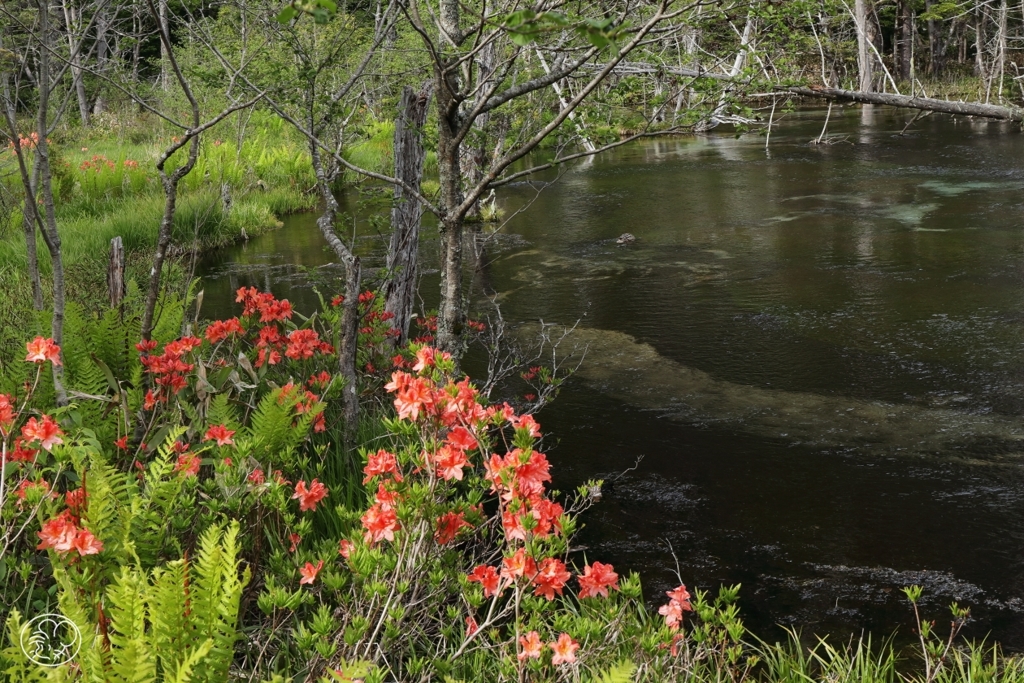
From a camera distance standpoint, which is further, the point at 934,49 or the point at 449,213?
the point at 934,49

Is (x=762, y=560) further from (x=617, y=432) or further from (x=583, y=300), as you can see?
(x=583, y=300)

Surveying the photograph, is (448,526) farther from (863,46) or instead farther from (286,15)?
(863,46)

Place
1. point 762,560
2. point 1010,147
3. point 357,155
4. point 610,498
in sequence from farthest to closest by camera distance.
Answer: point 357,155 < point 1010,147 < point 610,498 < point 762,560

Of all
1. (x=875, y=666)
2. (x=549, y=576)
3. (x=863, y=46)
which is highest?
(x=863, y=46)

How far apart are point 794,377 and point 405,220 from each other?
2661mm

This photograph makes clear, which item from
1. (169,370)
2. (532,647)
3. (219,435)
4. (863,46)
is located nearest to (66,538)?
(219,435)

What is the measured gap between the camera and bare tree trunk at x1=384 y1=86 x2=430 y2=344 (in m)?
5.42

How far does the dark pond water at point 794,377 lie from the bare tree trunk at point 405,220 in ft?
3.50

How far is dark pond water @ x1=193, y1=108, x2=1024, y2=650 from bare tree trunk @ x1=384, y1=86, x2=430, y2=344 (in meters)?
1.07

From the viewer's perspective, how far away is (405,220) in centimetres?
565

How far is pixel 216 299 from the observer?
8945 mm

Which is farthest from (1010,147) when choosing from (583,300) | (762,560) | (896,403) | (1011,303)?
(762,560)

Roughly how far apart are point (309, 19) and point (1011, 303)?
5.72 meters

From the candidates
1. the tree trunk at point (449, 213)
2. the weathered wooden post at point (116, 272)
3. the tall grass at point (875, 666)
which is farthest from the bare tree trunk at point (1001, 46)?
the weathered wooden post at point (116, 272)
